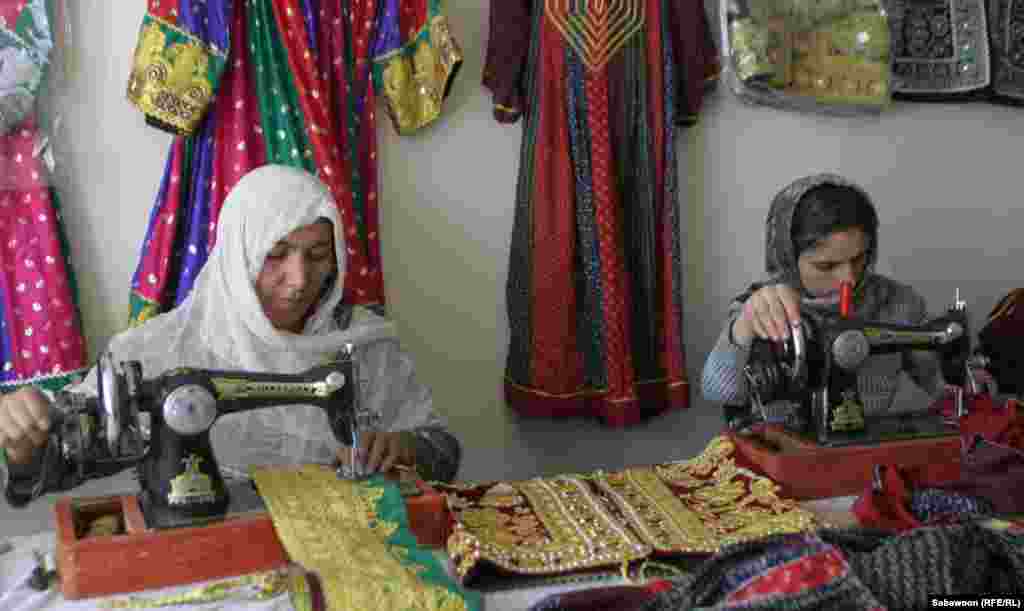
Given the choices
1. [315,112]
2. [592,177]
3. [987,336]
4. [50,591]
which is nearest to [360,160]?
[315,112]

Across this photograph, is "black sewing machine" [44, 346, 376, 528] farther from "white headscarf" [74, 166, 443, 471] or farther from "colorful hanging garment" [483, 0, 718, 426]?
"colorful hanging garment" [483, 0, 718, 426]

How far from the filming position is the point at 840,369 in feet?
5.73

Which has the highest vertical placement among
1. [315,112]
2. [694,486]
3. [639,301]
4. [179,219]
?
[315,112]

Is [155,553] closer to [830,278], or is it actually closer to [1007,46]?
[830,278]

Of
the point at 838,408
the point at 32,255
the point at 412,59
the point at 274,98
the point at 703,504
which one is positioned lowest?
the point at 703,504

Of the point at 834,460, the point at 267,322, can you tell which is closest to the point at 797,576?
the point at 834,460

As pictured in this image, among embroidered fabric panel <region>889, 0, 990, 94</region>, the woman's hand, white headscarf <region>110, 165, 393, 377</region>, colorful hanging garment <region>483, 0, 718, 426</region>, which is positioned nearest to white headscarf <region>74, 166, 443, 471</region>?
white headscarf <region>110, 165, 393, 377</region>

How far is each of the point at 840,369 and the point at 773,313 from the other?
0.15m

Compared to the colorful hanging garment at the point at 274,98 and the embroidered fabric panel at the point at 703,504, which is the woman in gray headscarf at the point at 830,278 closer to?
the embroidered fabric panel at the point at 703,504

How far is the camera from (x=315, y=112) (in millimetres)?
2459

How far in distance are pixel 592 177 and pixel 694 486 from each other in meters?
1.26

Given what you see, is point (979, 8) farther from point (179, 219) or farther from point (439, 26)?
point (179, 219)

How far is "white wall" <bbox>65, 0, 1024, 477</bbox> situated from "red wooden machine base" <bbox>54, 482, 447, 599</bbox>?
1.24 meters

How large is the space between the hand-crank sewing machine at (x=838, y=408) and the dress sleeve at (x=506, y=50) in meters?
1.20
